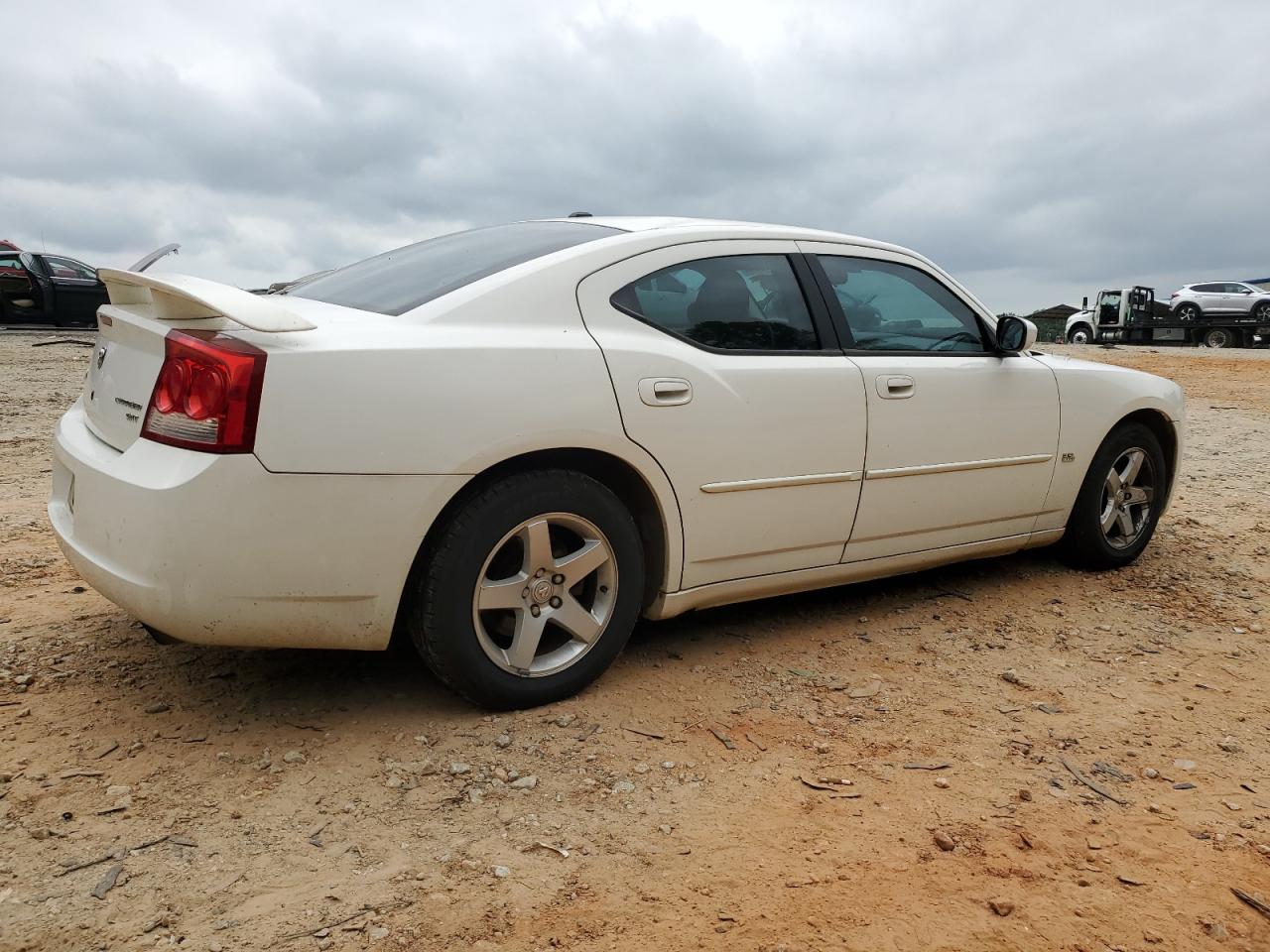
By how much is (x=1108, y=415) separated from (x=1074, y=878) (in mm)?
2879

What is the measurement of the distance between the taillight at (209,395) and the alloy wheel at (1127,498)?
382 centimetres

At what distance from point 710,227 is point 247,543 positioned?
189 cm

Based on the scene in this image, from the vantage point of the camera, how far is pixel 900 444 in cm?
380

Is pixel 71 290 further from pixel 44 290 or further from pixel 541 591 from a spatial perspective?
pixel 541 591

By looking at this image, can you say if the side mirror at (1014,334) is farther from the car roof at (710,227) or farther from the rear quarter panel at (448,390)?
the rear quarter panel at (448,390)

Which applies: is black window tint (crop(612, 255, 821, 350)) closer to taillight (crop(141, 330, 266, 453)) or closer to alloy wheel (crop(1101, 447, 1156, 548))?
taillight (crop(141, 330, 266, 453))

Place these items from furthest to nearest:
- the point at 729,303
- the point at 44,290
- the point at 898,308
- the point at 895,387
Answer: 1. the point at 44,290
2. the point at 898,308
3. the point at 895,387
4. the point at 729,303

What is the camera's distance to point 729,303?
3.50 meters

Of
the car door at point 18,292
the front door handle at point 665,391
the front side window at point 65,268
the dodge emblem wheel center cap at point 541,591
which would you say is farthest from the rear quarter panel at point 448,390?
the front side window at point 65,268

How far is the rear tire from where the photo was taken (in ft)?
102

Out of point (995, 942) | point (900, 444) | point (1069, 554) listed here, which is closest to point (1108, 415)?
point (1069, 554)

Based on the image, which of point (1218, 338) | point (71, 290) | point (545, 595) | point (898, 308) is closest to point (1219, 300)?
point (1218, 338)

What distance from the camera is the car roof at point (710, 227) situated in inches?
139

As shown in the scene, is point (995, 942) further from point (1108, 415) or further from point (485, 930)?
point (1108, 415)
